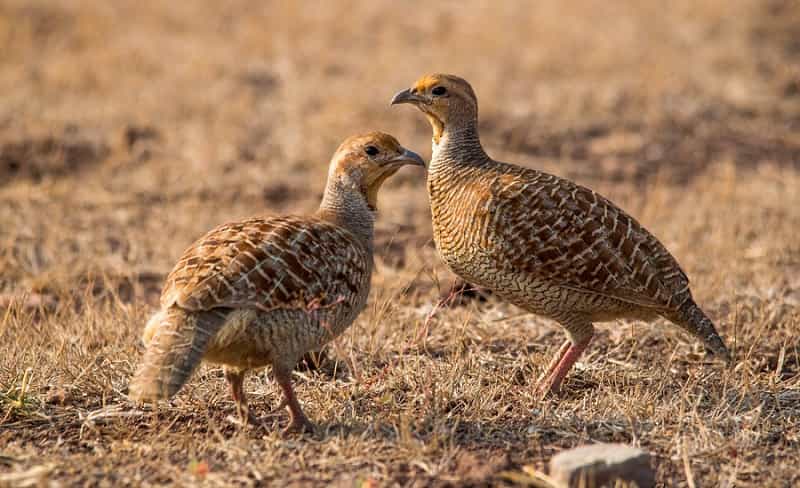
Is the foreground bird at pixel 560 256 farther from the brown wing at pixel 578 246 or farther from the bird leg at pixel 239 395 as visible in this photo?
the bird leg at pixel 239 395

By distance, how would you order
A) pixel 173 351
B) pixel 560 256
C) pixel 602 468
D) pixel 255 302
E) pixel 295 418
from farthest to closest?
1. pixel 560 256
2. pixel 295 418
3. pixel 255 302
4. pixel 173 351
5. pixel 602 468

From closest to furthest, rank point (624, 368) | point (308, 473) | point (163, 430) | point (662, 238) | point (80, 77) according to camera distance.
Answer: point (308, 473) < point (163, 430) < point (624, 368) < point (662, 238) < point (80, 77)

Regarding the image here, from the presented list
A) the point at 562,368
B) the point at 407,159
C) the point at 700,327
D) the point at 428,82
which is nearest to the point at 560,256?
the point at 562,368

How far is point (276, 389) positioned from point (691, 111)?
847cm

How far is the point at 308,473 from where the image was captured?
4301 millimetres

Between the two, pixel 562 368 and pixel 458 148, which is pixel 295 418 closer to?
pixel 562 368

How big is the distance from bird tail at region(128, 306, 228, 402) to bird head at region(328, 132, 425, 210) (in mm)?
1471

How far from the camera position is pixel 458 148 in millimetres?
5895

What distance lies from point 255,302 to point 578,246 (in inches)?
72.4

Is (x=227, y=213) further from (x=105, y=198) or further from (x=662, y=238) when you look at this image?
(x=662, y=238)

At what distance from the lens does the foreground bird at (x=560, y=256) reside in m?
5.27

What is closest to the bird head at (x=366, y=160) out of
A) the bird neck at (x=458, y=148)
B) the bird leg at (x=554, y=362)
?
the bird neck at (x=458, y=148)

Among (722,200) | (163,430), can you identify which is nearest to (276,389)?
(163,430)

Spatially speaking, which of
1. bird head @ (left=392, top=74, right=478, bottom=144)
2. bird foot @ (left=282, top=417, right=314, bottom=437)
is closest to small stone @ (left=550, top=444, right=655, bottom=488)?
bird foot @ (left=282, top=417, right=314, bottom=437)
